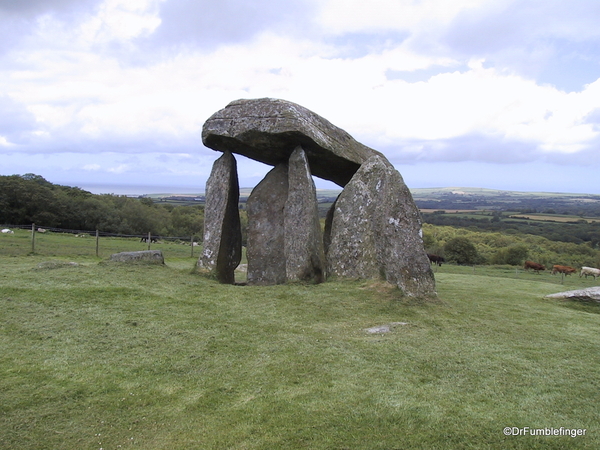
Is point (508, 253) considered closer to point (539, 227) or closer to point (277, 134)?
point (277, 134)

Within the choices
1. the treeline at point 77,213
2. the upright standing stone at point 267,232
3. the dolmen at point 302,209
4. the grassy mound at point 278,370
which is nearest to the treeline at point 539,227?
the treeline at point 77,213

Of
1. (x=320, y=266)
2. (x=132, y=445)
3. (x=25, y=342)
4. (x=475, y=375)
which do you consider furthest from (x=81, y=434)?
(x=320, y=266)

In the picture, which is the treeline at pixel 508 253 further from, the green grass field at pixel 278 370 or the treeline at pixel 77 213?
the green grass field at pixel 278 370

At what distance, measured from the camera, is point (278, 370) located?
6145mm

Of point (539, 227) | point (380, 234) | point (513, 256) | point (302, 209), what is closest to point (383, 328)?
point (380, 234)

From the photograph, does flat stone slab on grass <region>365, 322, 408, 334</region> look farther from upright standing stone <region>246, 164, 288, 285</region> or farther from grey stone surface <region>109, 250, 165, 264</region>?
grey stone surface <region>109, 250, 165, 264</region>

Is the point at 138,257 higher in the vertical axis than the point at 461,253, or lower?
higher

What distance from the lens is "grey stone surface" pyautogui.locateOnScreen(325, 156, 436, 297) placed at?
1023 cm

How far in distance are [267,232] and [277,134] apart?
116 inches

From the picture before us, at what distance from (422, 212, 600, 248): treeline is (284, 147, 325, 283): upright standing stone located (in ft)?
153

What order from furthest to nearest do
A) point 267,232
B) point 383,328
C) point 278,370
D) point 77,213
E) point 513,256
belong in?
point 513,256 < point 77,213 < point 267,232 < point 383,328 < point 278,370

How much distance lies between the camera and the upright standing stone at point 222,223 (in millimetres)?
13298

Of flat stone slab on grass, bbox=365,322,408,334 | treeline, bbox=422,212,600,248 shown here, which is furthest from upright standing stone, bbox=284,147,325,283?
treeline, bbox=422,212,600,248

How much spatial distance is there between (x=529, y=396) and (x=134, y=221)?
37226 millimetres
